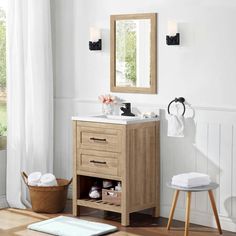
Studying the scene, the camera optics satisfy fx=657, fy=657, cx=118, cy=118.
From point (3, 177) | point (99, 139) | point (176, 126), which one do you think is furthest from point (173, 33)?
point (3, 177)

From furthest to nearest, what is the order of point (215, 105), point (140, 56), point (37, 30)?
point (37, 30), point (140, 56), point (215, 105)

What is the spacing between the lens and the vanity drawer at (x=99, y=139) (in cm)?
495

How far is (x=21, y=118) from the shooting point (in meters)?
5.53

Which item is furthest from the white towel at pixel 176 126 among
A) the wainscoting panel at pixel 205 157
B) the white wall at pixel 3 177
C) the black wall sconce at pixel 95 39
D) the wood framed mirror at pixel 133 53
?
the white wall at pixel 3 177

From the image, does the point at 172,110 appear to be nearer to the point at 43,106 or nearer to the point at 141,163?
the point at 141,163

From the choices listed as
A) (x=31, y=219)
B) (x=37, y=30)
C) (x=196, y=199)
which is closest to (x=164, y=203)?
(x=196, y=199)

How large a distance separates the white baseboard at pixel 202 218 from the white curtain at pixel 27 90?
3.92 ft

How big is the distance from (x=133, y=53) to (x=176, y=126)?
0.73 m

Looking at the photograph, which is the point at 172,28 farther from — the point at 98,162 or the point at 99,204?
the point at 99,204

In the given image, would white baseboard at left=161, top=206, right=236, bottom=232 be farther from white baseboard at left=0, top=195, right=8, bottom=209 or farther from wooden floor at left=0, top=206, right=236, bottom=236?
white baseboard at left=0, top=195, right=8, bottom=209

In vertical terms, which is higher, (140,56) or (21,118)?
(140,56)

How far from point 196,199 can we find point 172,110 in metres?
0.71

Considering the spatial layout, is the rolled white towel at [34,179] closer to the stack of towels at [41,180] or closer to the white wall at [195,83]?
the stack of towels at [41,180]

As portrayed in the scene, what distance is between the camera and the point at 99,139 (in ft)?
16.6
